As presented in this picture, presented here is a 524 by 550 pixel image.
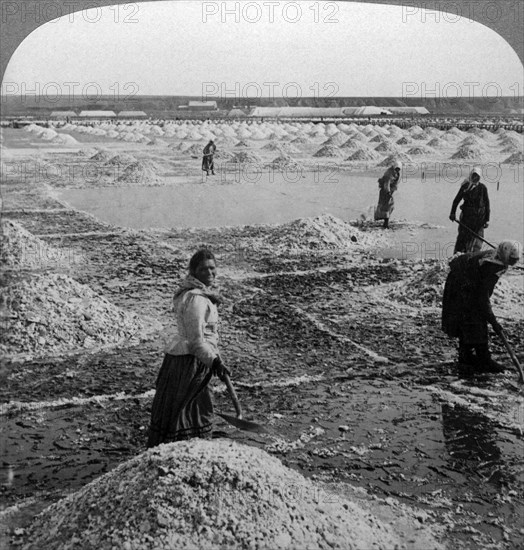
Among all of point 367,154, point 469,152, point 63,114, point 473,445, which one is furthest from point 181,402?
point 469,152

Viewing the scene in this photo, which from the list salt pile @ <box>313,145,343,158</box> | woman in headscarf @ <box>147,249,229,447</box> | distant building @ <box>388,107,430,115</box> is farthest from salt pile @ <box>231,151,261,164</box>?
distant building @ <box>388,107,430,115</box>

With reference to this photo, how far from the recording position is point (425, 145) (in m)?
3.18

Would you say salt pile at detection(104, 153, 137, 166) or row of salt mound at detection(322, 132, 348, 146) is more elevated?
row of salt mound at detection(322, 132, 348, 146)

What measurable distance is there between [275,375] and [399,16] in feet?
4.74

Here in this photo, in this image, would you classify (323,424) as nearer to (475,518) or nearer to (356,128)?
(475,518)

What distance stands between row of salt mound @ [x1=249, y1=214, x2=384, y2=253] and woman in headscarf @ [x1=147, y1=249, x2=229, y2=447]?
0.44m

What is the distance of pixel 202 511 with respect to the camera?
2379 mm

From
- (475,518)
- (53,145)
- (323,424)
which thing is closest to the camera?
(475,518)

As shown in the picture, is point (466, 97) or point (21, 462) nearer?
point (21, 462)

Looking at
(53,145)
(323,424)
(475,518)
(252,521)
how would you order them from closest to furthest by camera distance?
(252,521) → (475,518) → (323,424) → (53,145)

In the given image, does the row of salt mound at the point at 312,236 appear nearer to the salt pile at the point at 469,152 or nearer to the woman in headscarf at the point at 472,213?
the woman in headscarf at the point at 472,213

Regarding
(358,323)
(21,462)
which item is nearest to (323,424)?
(358,323)

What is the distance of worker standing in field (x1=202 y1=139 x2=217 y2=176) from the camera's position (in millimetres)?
2996

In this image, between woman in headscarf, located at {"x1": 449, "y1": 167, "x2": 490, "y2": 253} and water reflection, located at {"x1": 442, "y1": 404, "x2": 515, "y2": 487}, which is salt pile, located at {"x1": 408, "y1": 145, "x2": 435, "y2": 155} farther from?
water reflection, located at {"x1": 442, "y1": 404, "x2": 515, "y2": 487}
